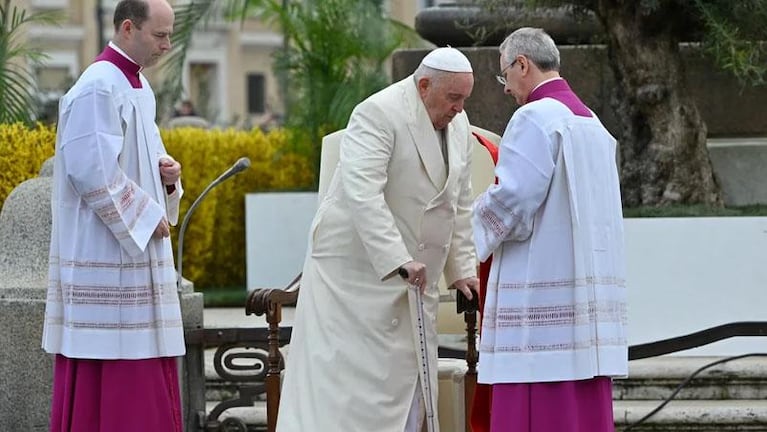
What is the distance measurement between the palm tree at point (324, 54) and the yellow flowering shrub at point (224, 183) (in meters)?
0.38

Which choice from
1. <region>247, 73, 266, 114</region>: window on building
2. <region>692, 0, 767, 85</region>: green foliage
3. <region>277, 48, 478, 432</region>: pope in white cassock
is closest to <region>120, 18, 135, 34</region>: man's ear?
<region>277, 48, 478, 432</region>: pope in white cassock

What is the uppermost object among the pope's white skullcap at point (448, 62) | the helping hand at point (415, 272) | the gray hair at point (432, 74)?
the pope's white skullcap at point (448, 62)

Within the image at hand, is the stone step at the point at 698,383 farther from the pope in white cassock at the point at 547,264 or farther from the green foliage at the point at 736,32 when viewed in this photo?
the pope in white cassock at the point at 547,264

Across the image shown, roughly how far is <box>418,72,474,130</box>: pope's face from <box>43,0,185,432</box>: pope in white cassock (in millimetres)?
1112

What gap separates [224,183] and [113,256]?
24.3 feet

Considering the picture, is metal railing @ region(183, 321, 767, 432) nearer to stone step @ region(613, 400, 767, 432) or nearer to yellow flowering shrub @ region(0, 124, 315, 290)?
stone step @ region(613, 400, 767, 432)

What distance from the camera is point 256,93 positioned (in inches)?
1967

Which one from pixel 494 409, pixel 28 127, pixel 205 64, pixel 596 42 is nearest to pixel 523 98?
pixel 494 409

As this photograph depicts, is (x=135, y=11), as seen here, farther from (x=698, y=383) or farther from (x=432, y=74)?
(x=698, y=383)

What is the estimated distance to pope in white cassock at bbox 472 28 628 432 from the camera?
21.8 ft

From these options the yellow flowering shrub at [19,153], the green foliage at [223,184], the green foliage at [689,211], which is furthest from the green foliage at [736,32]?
the green foliage at [223,184]

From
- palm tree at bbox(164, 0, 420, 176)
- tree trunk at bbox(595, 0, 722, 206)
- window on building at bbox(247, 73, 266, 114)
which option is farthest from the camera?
window on building at bbox(247, 73, 266, 114)

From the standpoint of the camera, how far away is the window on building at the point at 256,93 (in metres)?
49.6

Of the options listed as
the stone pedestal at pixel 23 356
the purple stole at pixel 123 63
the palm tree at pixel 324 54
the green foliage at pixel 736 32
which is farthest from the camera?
the palm tree at pixel 324 54
